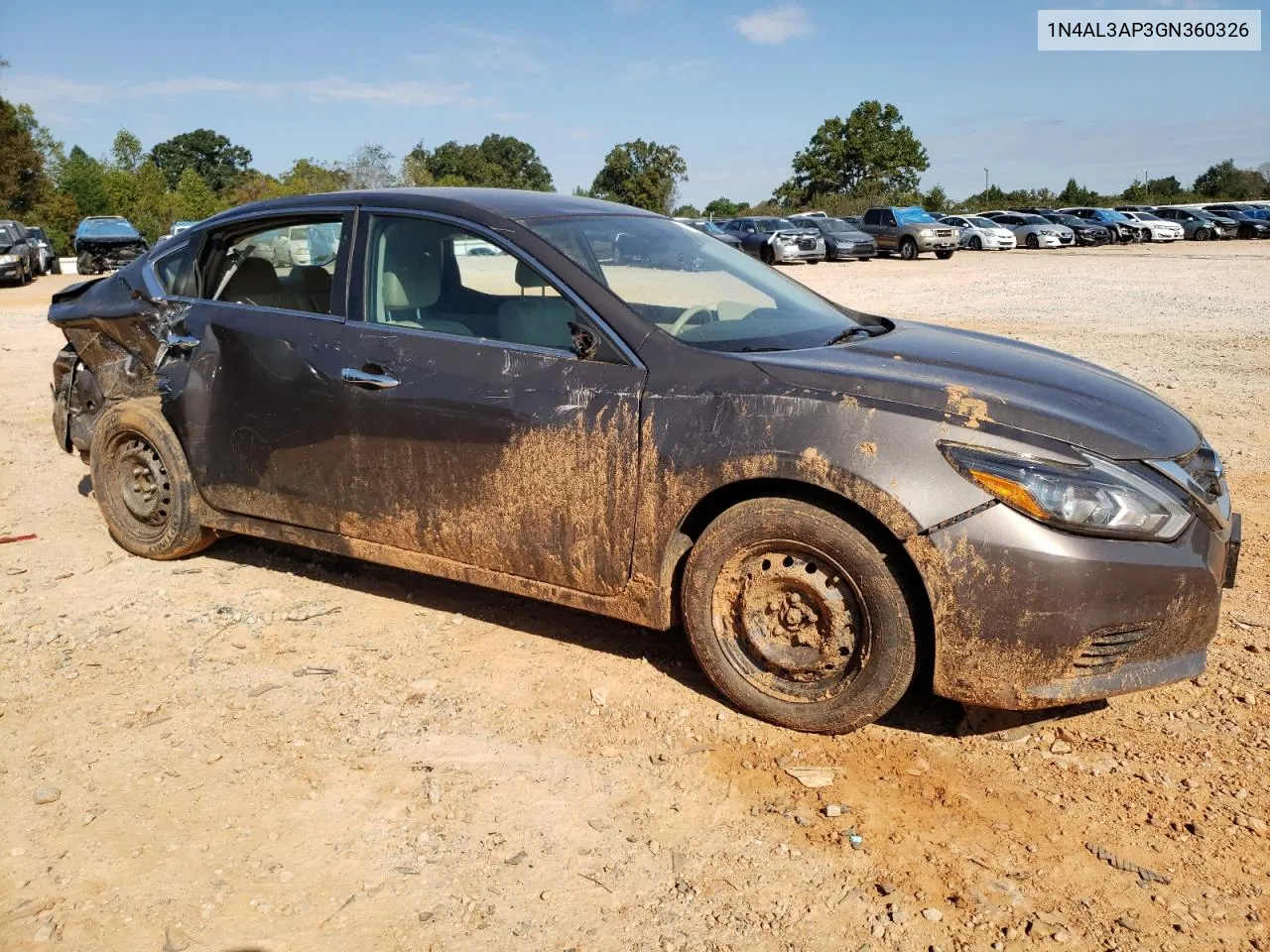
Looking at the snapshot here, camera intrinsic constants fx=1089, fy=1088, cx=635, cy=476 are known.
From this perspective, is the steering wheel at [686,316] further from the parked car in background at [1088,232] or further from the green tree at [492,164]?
the green tree at [492,164]

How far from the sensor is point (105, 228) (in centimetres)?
3189

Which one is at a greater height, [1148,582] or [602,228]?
[602,228]

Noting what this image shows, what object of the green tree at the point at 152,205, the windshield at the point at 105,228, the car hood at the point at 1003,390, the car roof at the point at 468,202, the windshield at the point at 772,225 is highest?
the green tree at the point at 152,205

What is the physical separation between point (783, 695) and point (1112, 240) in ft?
151

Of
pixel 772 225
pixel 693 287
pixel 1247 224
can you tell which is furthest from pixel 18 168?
pixel 693 287

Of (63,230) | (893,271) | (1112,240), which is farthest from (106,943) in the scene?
(63,230)

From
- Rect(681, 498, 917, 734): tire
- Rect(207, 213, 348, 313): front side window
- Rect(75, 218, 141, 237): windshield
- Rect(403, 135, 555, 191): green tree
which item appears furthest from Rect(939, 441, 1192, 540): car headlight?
Rect(403, 135, 555, 191): green tree

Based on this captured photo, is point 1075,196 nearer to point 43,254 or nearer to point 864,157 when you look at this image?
point 864,157

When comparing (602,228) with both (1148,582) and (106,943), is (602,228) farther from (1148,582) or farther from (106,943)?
(106,943)

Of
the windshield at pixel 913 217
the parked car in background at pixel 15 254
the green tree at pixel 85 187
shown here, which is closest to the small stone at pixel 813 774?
the parked car in background at pixel 15 254

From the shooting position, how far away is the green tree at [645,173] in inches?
3477

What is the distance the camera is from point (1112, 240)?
44.2m

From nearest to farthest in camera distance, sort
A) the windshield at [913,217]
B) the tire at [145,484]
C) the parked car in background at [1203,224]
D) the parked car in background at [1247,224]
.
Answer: the tire at [145,484] → the windshield at [913,217] → the parked car in background at [1247,224] → the parked car in background at [1203,224]

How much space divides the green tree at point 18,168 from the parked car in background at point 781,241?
117ft
